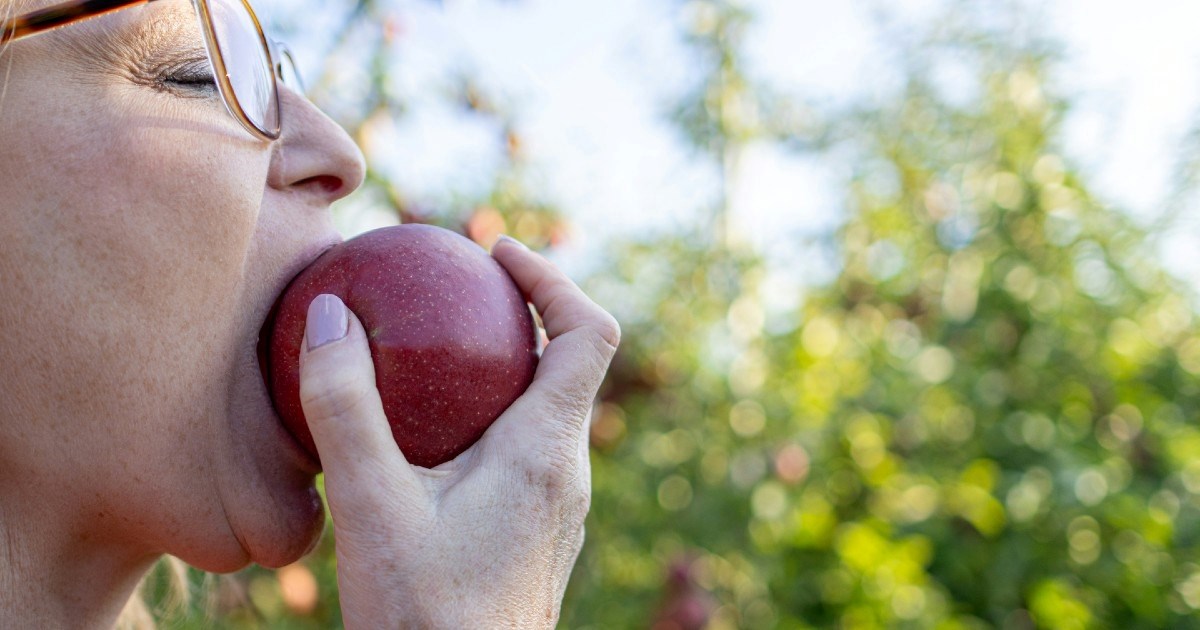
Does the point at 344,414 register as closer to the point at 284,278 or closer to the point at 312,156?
the point at 284,278

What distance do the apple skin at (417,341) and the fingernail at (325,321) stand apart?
3 centimetres

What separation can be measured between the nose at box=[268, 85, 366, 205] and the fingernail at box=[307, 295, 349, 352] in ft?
0.69

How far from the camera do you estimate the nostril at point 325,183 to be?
1249mm

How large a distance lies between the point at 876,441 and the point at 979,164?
166cm

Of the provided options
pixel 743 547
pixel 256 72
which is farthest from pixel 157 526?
pixel 743 547

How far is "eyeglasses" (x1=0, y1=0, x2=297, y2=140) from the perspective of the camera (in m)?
1.00

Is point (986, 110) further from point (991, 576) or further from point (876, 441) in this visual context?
point (991, 576)

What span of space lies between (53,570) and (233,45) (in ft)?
2.23

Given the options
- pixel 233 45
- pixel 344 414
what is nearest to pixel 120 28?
pixel 233 45

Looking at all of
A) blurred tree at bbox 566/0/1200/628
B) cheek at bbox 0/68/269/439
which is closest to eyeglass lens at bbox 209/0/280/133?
cheek at bbox 0/68/269/439

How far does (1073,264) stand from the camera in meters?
3.84

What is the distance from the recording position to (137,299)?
39.9 inches

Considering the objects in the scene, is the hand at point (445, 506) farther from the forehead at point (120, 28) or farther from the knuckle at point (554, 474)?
the forehead at point (120, 28)

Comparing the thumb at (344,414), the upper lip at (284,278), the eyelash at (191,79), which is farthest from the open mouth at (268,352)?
the eyelash at (191,79)
